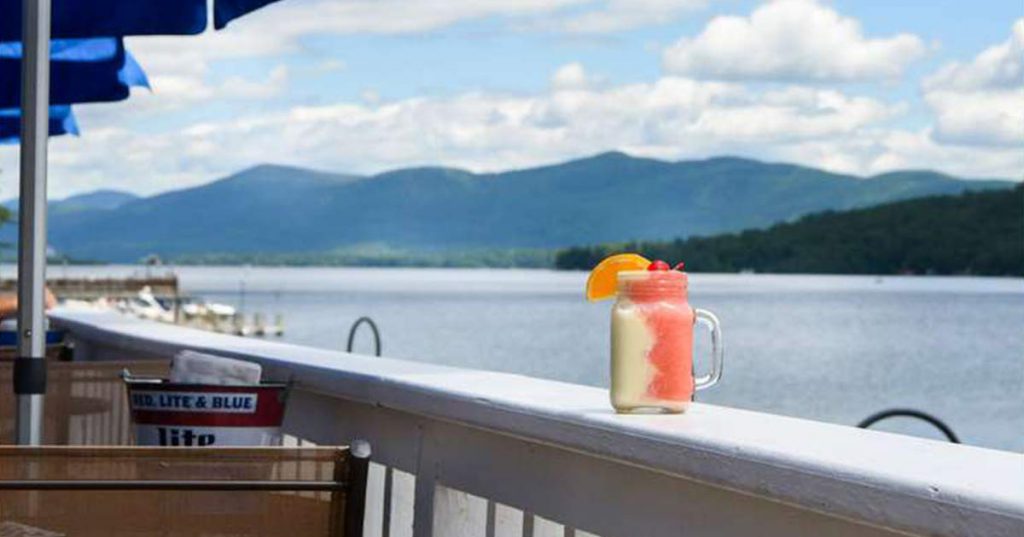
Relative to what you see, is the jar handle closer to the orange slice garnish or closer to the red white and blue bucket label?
the orange slice garnish

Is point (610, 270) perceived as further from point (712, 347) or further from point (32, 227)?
point (32, 227)

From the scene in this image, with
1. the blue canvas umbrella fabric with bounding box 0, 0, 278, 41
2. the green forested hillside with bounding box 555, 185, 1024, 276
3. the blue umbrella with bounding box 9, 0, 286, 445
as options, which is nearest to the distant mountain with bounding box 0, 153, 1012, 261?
the green forested hillside with bounding box 555, 185, 1024, 276

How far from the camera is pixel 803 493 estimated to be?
169 cm

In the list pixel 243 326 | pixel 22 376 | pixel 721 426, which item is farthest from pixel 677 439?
pixel 243 326

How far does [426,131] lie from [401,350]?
93444 mm

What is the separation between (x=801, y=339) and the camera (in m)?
81.1

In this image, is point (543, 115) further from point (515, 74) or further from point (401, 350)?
point (401, 350)

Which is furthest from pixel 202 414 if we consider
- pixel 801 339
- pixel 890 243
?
pixel 890 243

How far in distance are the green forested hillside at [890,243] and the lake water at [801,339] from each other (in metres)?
2.96

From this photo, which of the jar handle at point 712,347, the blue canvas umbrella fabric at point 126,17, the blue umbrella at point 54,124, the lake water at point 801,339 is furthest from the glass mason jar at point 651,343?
the lake water at point 801,339

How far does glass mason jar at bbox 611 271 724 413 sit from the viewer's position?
6.84 ft

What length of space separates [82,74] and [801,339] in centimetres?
7745

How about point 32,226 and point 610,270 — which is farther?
point 32,226

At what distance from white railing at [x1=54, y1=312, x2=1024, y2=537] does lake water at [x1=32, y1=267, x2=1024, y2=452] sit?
26.0 m
